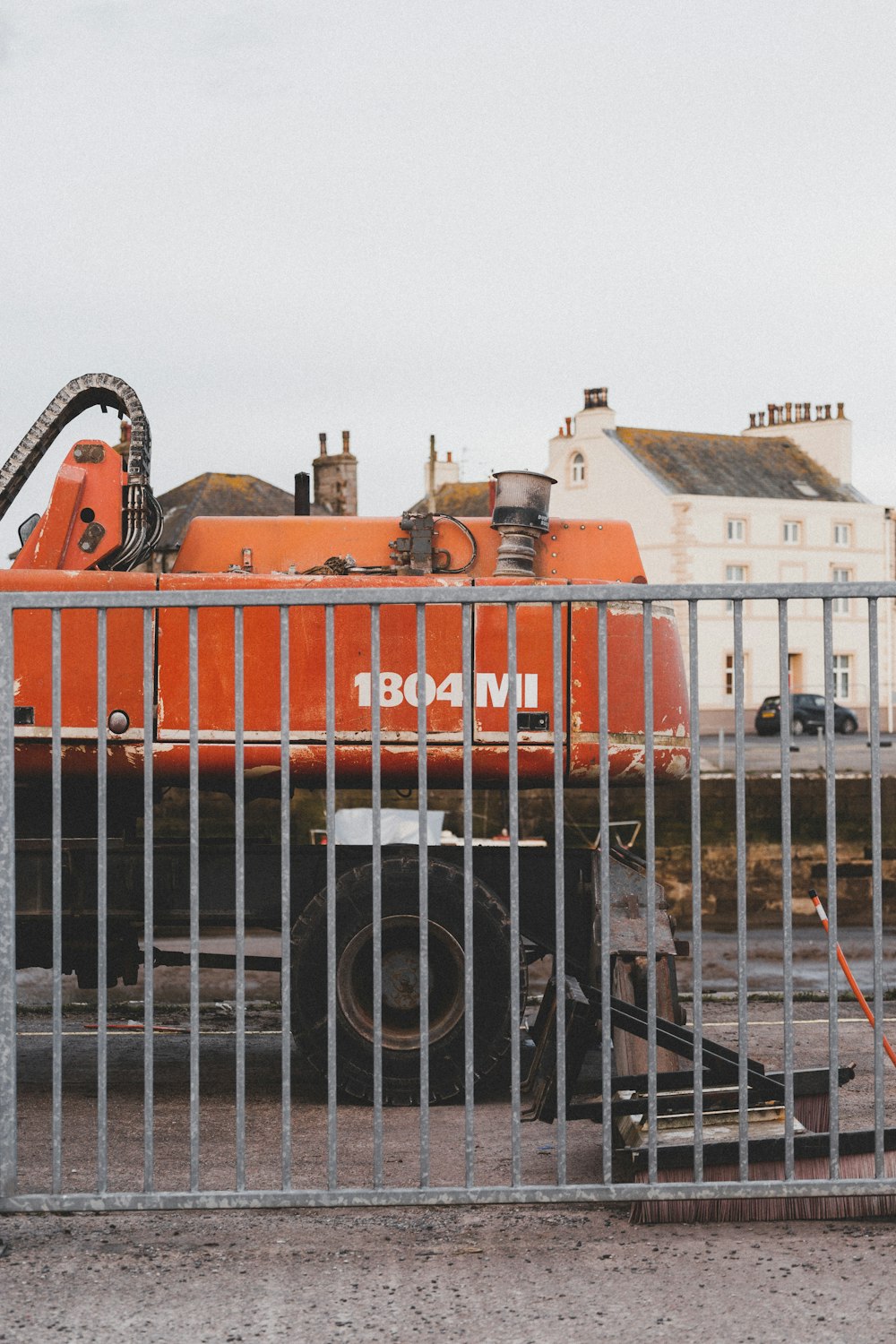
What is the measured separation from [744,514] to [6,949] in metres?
56.1

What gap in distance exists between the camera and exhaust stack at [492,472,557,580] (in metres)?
8.01

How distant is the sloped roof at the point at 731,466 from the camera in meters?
59.0

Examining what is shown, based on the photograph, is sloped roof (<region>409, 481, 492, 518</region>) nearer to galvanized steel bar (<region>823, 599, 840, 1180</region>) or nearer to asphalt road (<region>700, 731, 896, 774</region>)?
asphalt road (<region>700, 731, 896, 774</region>)

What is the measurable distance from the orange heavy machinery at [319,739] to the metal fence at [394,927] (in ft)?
0.06

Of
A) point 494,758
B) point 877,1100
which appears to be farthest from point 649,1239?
point 494,758

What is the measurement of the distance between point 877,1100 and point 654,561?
55206mm

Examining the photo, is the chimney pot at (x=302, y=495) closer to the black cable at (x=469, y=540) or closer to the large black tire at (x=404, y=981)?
the black cable at (x=469, y=540)

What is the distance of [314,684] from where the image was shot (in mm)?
7199

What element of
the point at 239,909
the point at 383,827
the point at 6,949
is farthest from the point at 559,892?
the point at 383,827

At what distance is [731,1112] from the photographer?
5.25 m

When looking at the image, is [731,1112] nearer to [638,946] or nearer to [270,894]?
[638,946]

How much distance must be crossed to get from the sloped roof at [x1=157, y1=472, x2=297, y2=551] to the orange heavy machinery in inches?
1534

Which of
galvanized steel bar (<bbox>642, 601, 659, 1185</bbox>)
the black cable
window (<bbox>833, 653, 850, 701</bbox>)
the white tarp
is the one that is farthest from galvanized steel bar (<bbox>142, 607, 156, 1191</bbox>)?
window (<bbox>833, 653, 850, 701</bbox>)

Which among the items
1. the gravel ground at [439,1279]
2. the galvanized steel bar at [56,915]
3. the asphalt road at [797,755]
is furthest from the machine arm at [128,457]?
the asphalt road at [797,755]
